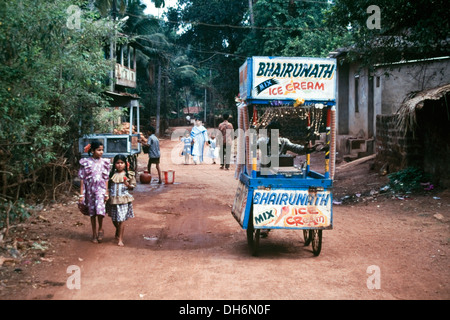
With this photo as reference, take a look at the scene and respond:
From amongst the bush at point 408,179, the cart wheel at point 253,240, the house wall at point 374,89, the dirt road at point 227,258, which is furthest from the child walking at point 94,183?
Result: the bush at point 408,179

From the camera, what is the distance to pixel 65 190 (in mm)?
11758

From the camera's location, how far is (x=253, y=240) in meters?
7.90

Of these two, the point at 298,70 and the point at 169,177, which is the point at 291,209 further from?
the point at 169,177

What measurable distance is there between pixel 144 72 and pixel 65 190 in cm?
3085

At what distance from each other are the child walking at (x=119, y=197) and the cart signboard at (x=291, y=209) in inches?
87.7

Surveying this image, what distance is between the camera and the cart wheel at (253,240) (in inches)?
285

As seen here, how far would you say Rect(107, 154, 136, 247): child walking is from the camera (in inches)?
313

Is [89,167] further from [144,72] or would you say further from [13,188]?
[144,72]

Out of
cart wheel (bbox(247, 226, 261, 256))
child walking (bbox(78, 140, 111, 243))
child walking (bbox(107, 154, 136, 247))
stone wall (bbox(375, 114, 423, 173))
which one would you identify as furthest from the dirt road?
stone wall (bbox(375, 114, 423, 173))

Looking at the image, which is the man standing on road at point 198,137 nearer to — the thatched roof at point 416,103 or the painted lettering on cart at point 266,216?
the thatched roof at point 416,103

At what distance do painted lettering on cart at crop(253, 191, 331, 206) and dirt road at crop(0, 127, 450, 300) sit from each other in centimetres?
82

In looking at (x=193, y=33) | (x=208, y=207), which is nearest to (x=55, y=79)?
(x=208, y=207)

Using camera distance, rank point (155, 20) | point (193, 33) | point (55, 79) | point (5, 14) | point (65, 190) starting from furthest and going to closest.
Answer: point (193, 33) < point (155, 20) < point (65, 190) < point (55, 79) < point (5, 14)


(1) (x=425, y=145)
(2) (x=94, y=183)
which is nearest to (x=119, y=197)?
(2) (x=94, y=183)
